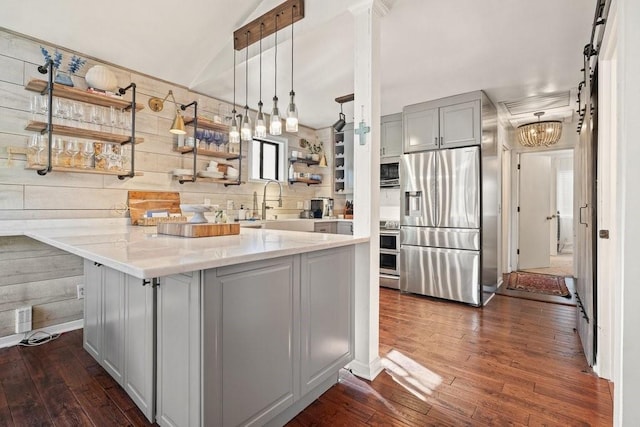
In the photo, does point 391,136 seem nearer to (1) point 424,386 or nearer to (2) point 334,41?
A: (2) point 334,41

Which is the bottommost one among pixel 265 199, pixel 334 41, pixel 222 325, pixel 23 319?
pixel 23 319

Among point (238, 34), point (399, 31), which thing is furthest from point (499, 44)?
point (238, 34)

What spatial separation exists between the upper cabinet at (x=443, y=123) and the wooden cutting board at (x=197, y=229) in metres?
2.78

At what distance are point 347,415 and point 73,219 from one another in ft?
8.84

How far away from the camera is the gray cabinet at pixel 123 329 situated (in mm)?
1533

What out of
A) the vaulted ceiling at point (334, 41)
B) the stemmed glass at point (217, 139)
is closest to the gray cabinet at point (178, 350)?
the vaulted ceiling at point (334, 41)

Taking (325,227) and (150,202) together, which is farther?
(325,227)

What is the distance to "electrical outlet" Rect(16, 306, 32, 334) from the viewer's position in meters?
2.56

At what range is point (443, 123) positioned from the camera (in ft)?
12.7

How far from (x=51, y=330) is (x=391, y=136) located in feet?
14.1

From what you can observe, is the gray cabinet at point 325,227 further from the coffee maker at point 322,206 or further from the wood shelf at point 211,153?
the wood shelf at point 211,153

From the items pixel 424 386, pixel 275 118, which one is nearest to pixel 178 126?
pixel 275 118

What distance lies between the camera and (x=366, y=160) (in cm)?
214

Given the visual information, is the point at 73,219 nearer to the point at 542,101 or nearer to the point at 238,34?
the point at 238,34
